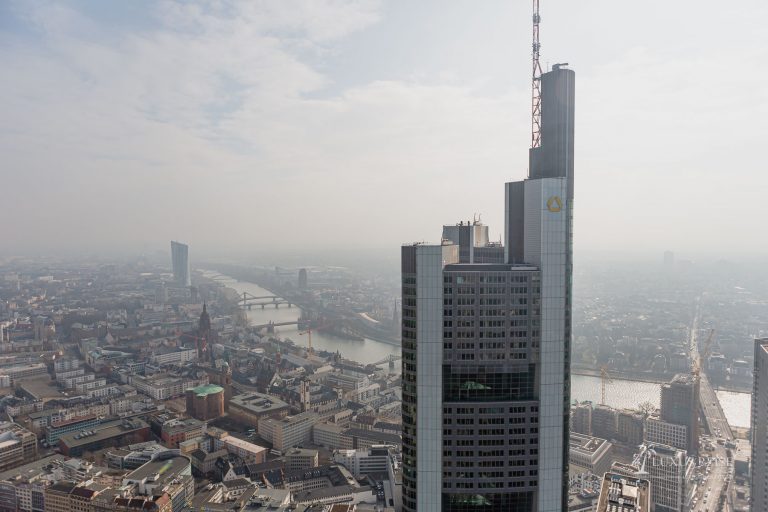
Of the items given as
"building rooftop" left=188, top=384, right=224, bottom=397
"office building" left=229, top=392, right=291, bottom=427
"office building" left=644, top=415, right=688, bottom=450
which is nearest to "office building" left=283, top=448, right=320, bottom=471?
"office building" left=229, top=392, right=291, bottom=427

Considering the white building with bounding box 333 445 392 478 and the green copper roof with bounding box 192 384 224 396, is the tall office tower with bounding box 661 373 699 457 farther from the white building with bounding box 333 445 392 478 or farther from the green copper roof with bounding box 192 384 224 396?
the green copper roof with bounding box 192 384 224 396

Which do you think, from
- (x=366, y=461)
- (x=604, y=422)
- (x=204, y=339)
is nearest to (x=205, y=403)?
(x=366, y=461)

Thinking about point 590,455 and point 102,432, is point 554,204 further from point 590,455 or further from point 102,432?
point 102,432

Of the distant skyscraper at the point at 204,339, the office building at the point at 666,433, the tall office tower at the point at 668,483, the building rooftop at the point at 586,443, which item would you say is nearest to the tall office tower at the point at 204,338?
the distant skyscraper at the point at 204,339

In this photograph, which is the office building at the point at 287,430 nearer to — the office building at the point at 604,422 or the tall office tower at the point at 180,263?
the office building at the point at 604,422

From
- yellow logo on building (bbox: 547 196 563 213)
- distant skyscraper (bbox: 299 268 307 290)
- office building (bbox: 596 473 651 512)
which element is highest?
yellow logo on building (bbox: 547 196 563 213)

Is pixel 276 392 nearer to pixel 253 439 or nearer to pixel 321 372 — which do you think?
pixel 321 372
